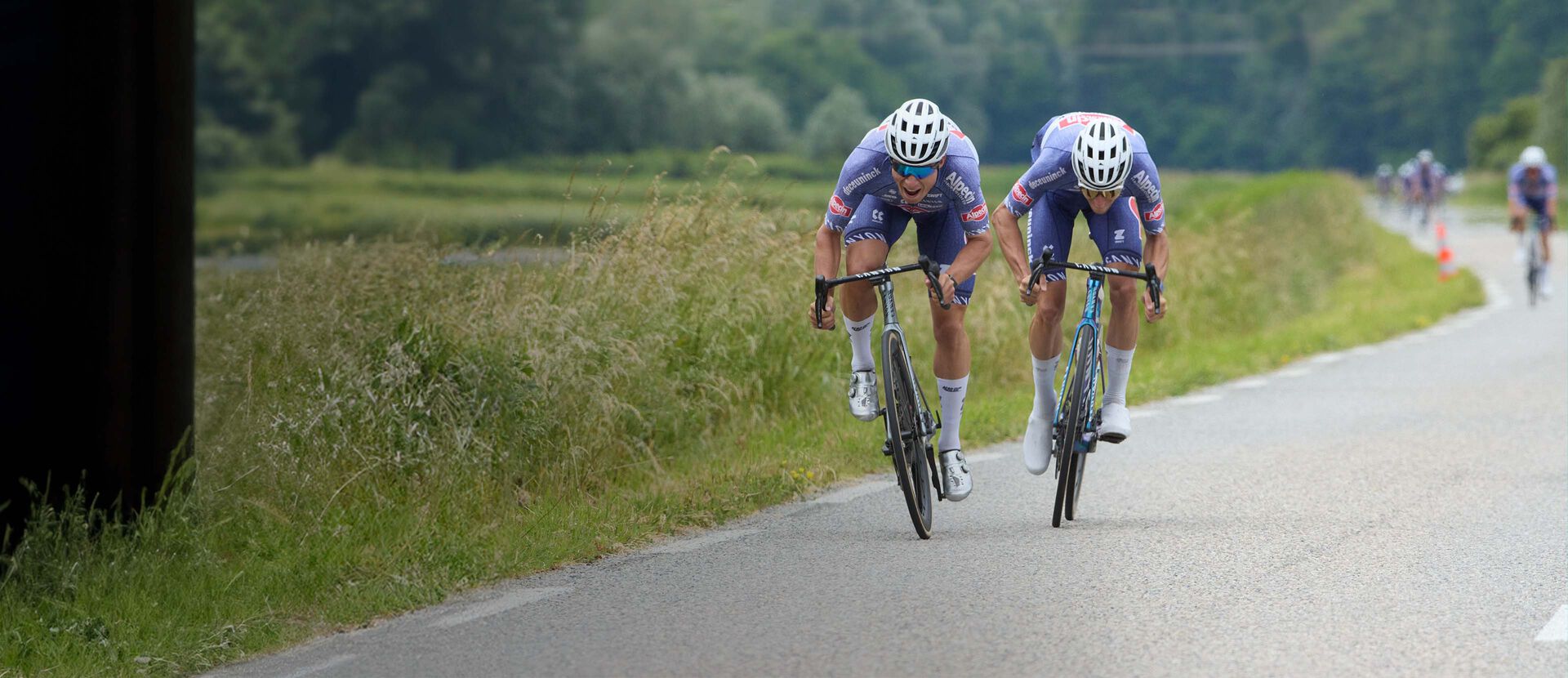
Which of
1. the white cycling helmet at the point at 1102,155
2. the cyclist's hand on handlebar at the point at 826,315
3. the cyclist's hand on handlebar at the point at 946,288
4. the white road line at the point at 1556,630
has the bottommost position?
the white road line at the point at 1556,630

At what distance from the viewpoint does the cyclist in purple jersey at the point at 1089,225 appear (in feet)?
23.0

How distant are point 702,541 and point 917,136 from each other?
1.84 m

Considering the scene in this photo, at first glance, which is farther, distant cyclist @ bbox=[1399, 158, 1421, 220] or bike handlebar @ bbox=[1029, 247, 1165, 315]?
distant cyclist @ bbox=[1399, 158, 1421, 220]

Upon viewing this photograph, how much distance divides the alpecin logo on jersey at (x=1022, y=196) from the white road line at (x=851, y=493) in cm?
161

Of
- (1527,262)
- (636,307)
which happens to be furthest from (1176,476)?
(1527,262)

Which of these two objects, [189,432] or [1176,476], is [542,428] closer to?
[189,432]

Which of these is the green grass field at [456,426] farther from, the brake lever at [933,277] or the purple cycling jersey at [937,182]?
the purple cycling jersey at [937,182]

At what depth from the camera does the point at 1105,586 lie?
6.51 metres

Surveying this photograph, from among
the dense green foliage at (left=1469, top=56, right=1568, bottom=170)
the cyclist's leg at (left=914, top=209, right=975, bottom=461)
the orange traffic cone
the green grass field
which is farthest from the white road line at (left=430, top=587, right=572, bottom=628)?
the dense green foliage at (left=1469, top=56, right=1568, bottom=170)

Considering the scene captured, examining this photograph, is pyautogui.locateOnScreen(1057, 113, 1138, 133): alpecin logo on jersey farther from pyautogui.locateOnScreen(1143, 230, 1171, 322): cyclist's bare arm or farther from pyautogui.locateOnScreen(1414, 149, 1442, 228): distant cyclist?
pyautogui.locateOnScreen(1414, 149, 1442, 228): distant cyclist

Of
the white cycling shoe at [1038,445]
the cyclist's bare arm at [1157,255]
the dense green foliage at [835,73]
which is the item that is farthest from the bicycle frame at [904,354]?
the dense green foliage at [835,73]

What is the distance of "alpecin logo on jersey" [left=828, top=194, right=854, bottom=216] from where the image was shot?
24.1ft

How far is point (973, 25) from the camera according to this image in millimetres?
74500

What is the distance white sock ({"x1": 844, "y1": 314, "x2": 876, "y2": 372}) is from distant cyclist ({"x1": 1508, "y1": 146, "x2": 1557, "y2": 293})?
16.9 m
